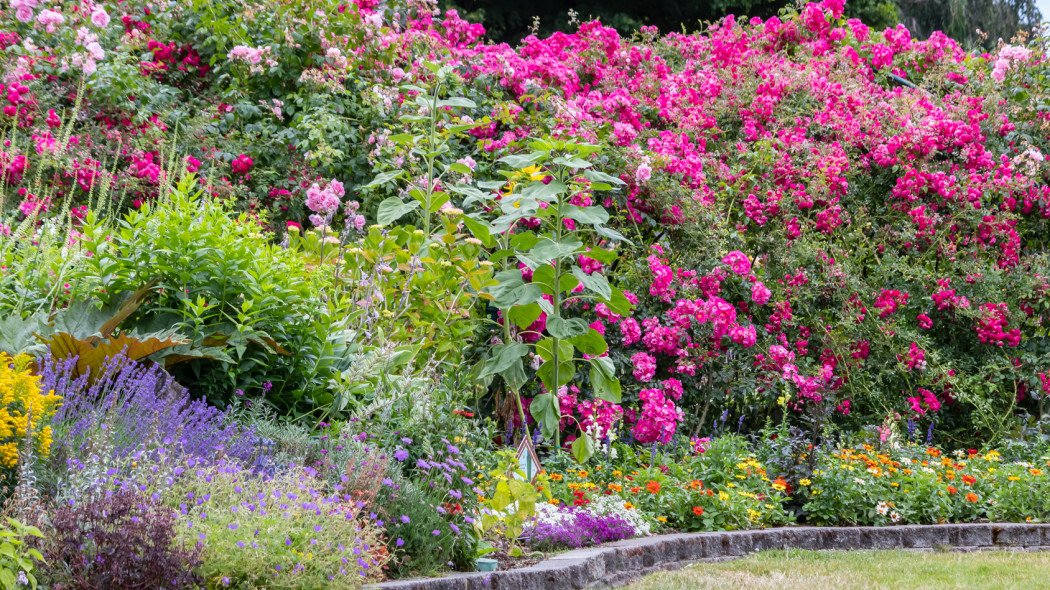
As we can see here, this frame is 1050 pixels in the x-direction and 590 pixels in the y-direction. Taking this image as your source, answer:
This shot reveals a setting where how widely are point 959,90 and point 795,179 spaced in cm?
306

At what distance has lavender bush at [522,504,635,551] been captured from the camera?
12.6ft

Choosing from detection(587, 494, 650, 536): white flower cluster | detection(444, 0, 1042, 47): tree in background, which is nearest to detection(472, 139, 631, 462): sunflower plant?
detection(587, 494, 650, 536): white flower cluster

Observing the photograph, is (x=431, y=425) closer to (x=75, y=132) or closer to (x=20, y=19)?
(x=75, y=132)

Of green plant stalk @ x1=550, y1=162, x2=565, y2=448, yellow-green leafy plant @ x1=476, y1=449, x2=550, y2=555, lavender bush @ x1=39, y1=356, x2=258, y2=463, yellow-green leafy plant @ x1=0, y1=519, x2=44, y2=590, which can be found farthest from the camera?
green plant stalk @ x1=550, y1=162, x2=565, y2=448

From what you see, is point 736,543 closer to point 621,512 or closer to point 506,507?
point 621,512

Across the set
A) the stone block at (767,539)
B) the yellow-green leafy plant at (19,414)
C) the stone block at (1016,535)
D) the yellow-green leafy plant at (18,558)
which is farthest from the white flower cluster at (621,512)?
the yellow-green leafy plant at (18,558)

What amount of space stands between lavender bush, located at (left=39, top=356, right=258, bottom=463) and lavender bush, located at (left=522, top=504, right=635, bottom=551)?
1.28 metres

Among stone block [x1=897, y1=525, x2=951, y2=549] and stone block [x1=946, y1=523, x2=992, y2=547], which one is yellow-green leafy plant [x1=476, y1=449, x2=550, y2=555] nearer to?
stone block [x1=897, y1=525, x2=951, y2=549]

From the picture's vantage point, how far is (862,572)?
4086 millimetres

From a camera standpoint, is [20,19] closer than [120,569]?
No

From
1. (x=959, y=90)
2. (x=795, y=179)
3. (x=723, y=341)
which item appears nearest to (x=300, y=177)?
(x=723, y=341)

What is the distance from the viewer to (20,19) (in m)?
7.12

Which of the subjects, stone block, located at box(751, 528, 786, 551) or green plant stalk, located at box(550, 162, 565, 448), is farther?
stone block, located at box(751, 528, 786, 551)

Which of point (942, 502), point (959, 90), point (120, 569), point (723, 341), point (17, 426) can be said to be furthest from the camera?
point (959, 90)
